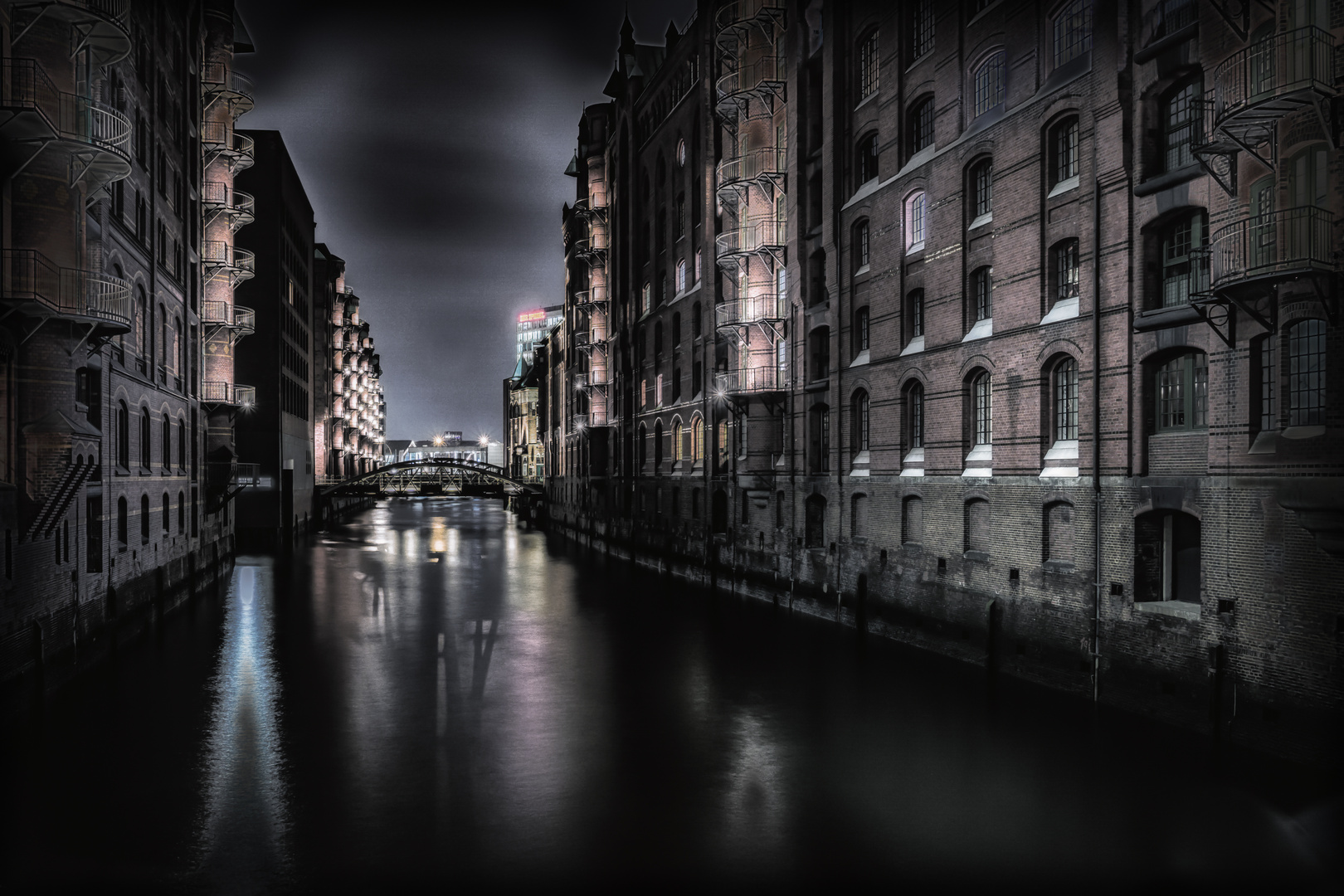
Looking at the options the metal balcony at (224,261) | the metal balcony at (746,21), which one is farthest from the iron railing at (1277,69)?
the metal balcony at (224,261)

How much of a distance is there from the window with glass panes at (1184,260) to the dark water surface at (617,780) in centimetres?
634

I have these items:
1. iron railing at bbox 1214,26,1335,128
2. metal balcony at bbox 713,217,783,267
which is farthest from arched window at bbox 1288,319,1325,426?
metal balcony at bbox 713,217,783,267

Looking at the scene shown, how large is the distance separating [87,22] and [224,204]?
723 inches

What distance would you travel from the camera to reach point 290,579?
108 ft

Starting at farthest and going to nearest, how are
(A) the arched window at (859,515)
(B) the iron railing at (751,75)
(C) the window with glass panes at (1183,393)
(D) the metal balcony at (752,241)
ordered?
1. (B) the iron railing at (751,75)
2. (D) the metal balcony at (752,241)
3. (A) the arched window at (859,515)
4. (C) the window with glass panes at (1183,393)

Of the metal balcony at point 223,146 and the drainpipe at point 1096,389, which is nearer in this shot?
the drainpipe at point 1096,389

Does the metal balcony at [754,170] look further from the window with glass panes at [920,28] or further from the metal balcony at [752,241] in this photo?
the window with glass panes at [920,28]

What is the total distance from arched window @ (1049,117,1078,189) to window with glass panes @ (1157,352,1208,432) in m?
4.08

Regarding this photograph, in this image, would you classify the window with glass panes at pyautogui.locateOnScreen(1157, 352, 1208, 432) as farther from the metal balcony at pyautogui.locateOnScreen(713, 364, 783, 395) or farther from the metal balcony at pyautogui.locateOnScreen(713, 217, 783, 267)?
the metal balcony at pyautogui.locateOnScreen(713, 217, 783, 267)

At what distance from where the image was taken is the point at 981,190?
18781 millimetres

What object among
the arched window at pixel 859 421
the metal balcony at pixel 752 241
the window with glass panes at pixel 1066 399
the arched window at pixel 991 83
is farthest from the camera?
the metal balcony at pixel 752 241

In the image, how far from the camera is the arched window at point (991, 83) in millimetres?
18109

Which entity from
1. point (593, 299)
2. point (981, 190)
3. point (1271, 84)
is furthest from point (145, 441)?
point (593, 299)

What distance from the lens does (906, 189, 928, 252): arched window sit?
20688 millimetres
